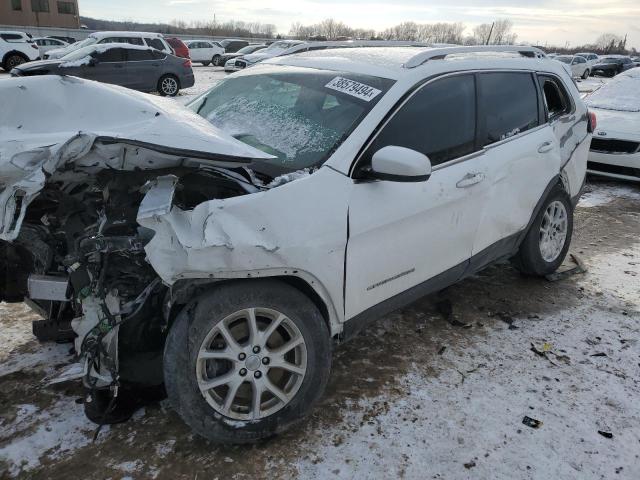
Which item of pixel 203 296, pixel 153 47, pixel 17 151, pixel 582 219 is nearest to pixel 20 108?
pixel 17 151

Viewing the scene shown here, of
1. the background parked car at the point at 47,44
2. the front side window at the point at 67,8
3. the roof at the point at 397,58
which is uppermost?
the front side window at the point at 67,8

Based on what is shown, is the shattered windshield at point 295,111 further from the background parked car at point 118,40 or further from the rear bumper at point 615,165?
the background parked car at point 118,40

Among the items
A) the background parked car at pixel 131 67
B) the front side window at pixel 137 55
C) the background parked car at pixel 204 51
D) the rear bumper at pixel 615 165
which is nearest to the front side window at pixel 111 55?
the background parked car at pixel 131 67

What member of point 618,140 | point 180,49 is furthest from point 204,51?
point 618,140

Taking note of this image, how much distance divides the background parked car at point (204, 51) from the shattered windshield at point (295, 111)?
30502 mm

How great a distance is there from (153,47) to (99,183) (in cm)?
1492

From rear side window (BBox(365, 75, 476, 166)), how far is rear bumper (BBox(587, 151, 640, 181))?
16.1ft

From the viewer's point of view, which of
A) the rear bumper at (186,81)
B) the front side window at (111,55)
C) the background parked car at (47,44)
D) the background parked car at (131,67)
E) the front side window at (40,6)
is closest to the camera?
the background parked car at (131,67)

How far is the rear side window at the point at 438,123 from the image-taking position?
2.74 m

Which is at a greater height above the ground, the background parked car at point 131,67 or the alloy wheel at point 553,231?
the background parked car at point 131,67

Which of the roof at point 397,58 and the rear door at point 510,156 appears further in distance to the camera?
the rear door at point 510,156

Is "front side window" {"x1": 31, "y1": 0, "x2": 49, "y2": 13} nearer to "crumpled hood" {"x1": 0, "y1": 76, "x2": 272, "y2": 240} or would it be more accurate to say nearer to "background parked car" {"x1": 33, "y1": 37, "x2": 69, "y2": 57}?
"background parked car" {"x1": 33, "y1": 37, "x2": 69, "y2": 57}

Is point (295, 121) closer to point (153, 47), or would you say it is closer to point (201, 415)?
point (201, 415)

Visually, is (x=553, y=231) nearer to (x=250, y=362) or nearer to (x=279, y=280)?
(x=279, y=280)
